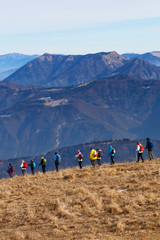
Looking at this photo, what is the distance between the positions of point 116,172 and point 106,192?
7338 mm

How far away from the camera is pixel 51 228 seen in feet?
64.7

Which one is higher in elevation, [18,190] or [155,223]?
[18,190]

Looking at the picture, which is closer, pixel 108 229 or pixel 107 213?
pixel 108 229

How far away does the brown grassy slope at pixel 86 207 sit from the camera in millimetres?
18578

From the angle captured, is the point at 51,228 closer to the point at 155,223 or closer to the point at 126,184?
the point at 155,223

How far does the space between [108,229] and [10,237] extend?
14.4ft

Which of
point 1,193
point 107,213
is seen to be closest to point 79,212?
Result: point 107,213

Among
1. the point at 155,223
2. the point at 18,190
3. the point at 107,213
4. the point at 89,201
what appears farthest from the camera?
the point at 18,190

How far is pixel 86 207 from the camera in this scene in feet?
73.5

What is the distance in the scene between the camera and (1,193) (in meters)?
27.9

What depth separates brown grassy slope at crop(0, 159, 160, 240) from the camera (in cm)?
1858

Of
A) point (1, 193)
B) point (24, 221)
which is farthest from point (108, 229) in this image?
point (1, 193)

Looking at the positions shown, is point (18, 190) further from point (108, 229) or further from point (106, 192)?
point (108, 229)

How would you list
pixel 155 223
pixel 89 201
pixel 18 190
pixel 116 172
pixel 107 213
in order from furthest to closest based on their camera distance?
pixel 116 172 → pixel 18 190 → pixel 89 201 → pixel 107 213 → pixel 155 223
